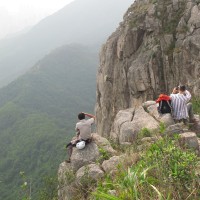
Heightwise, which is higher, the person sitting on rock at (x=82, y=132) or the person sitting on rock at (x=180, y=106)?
the person sitting on rock at (x=82, y=132)

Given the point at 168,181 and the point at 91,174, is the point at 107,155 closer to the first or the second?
the point at 91,174

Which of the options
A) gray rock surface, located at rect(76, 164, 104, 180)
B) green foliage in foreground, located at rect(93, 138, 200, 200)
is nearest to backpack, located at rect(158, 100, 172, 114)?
gray rock surface, located at rect(76, 164, 104, 180)

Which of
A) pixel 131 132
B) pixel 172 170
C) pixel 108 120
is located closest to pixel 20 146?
pixel 108 120

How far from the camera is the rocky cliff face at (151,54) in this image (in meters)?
36.2

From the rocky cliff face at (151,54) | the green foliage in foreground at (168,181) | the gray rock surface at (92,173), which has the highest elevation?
the green foliage in foreground at (168,181)

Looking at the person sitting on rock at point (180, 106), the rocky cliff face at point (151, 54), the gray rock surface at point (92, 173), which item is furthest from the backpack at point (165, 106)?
the rocky cliff face at point (151, 54)

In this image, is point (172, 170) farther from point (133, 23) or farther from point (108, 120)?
point (108, 120)

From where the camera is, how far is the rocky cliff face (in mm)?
36184

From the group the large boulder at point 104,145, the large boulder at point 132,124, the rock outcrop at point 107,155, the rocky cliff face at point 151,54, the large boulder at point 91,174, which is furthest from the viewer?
the rocky cliff face at point 151,54

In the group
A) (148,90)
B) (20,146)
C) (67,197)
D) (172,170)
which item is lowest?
(20,146)

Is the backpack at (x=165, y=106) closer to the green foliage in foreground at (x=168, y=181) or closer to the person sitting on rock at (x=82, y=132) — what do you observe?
the person sitting on rock at (x=82, y=132)

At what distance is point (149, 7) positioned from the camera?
141 ft

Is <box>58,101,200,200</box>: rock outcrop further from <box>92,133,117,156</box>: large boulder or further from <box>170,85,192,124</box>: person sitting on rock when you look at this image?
<box>170,85,192,124</box>: person sitting on rock

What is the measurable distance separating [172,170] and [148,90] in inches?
1339
